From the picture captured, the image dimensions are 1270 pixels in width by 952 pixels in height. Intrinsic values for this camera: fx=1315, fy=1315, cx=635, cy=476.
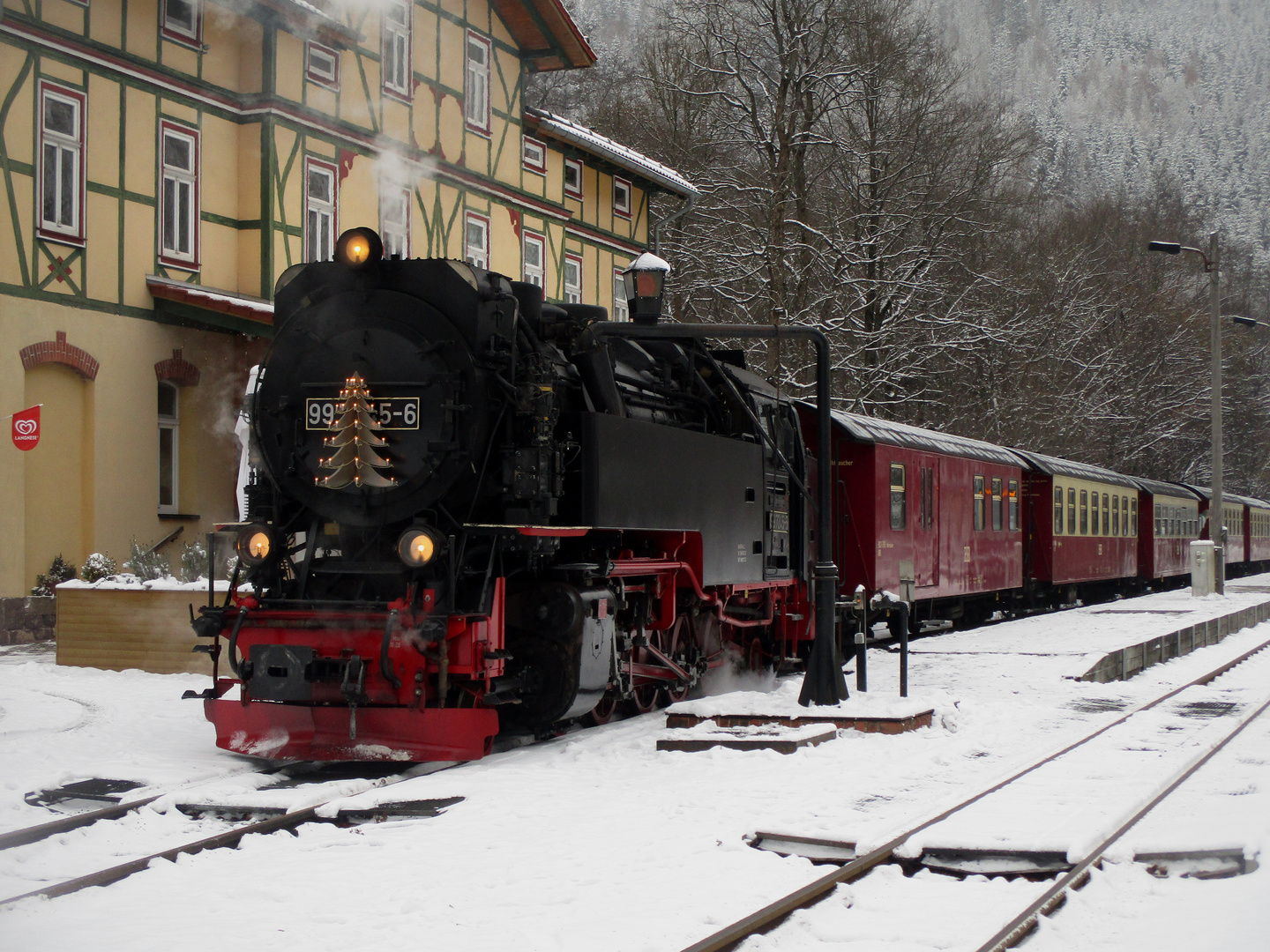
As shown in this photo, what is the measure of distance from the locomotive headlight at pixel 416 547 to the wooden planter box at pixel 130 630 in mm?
4700

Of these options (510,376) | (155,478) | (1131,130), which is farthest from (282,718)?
(1131,130)

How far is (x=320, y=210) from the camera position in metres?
17.7

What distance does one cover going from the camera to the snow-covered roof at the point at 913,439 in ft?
46.0

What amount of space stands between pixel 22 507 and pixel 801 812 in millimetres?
10829

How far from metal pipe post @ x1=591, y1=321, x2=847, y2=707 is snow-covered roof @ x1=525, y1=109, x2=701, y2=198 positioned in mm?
14108

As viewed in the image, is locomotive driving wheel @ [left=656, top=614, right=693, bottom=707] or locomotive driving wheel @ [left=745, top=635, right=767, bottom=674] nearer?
locomotive driving wheel @ [left=656, top=614, right=693, bottom=707]

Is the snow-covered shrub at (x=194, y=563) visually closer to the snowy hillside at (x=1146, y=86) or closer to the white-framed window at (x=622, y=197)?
the white-framed window at (x=622, y=197)

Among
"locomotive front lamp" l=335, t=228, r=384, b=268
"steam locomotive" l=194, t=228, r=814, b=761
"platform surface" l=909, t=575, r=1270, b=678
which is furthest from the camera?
"platform surface" l=909, t=575, r=1270, b=678

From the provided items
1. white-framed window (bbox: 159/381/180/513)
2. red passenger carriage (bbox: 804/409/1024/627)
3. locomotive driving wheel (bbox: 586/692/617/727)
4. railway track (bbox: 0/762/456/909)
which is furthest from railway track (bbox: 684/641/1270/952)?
white-framed window (bbox: 159/381/180/513)

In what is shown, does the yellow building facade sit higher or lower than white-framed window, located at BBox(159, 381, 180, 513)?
higher

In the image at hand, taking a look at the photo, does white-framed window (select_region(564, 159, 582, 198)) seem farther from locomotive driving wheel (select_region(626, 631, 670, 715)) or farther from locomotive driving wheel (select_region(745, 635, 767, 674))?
locomotive driving wheel (select_region(626, 631, 670, 715))

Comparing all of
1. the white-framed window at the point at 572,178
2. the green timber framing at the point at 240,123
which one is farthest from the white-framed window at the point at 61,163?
the white-framed window at the point at 572,178

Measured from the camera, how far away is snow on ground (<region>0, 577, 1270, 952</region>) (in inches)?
167

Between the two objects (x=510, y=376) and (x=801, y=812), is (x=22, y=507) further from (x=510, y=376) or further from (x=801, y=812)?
(x=801, y=812)
